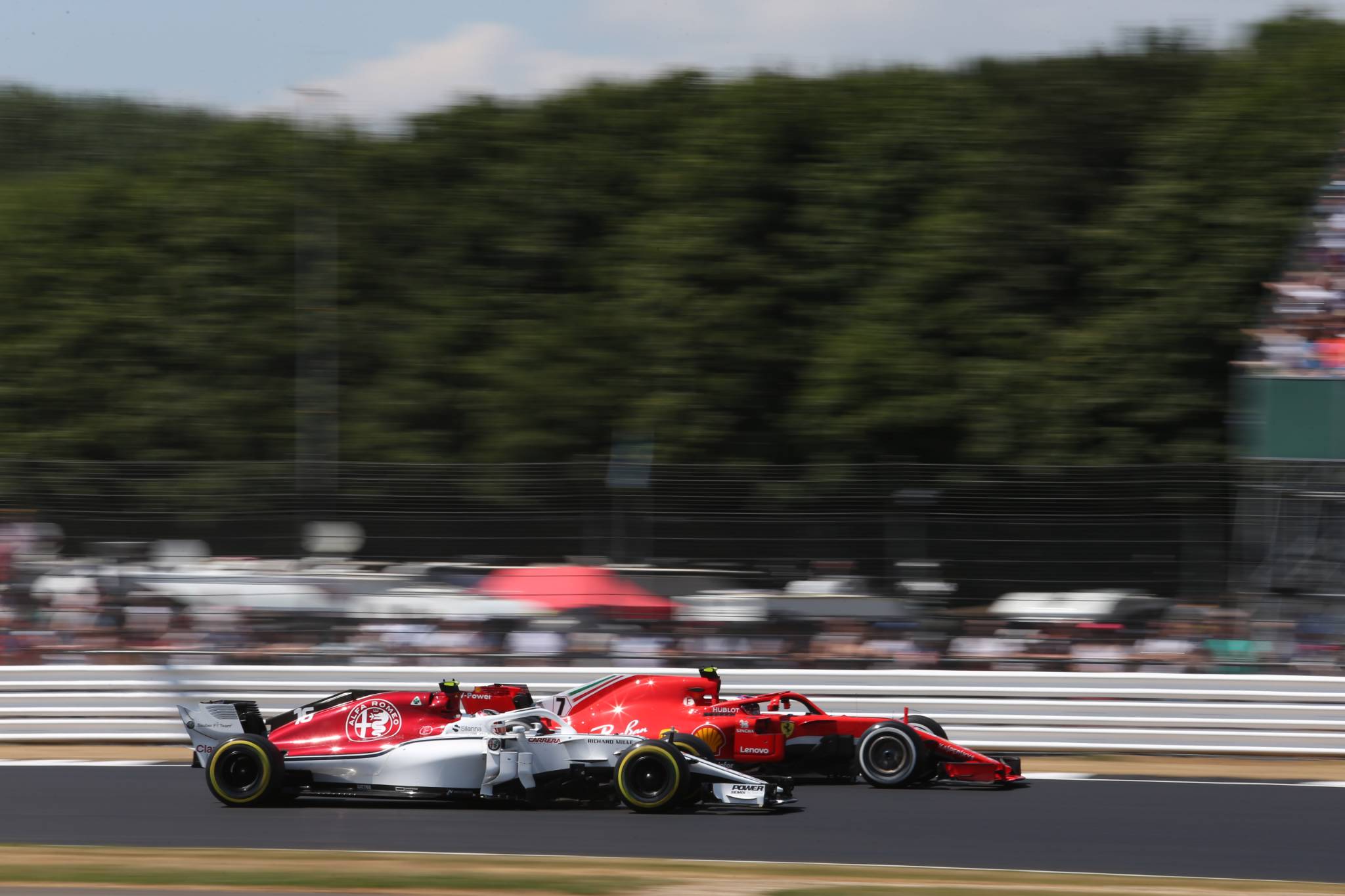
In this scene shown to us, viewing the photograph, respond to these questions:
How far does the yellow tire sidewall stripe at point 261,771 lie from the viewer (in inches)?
336

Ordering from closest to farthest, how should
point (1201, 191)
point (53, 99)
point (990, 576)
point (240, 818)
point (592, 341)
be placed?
1. point (240, 818)
2. point (990, 576)
3. point (1201, 191)
4. point (592, 341)
5. point (53, 99)

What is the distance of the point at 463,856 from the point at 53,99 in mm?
44007

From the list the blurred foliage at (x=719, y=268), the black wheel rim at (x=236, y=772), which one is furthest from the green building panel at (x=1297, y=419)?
the blurred foliage at (x=719, y=268)

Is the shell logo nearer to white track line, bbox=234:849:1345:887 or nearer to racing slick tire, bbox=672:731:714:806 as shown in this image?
racing slick tire, bbox=672:731:714:806

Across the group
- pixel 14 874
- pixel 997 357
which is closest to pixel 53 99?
pixel 997 357

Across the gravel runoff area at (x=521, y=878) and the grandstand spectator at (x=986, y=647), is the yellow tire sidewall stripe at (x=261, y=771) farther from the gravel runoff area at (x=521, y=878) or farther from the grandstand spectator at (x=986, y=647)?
the grandstand spectator at (x=986, y=647)

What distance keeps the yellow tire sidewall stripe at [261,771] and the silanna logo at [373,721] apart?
1.58 ft

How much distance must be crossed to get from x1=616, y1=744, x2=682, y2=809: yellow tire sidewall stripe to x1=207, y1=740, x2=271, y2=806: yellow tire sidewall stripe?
200cm

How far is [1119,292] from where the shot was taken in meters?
24.6

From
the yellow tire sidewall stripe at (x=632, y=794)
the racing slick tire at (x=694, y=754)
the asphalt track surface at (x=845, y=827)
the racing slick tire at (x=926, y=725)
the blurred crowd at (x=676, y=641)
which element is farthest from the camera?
the blurred crowd at (x=676, y=641)

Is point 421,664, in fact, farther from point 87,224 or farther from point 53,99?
point 53,99

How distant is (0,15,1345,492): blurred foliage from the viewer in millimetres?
23953

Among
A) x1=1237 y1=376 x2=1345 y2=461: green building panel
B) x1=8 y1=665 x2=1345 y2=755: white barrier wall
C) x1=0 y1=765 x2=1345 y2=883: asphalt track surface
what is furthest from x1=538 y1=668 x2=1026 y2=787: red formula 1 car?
x1=1237 y1=376 x2=1345 y2=461: green building panel

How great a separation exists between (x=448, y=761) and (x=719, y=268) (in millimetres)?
18582
